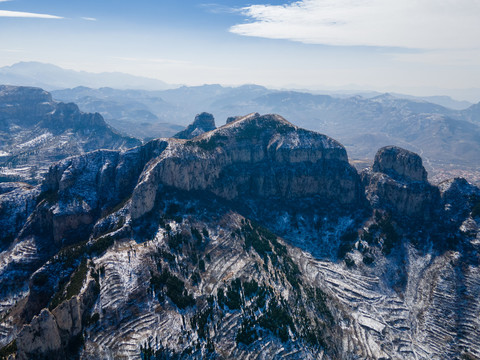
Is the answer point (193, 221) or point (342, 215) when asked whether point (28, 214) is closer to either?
point (193, 221)

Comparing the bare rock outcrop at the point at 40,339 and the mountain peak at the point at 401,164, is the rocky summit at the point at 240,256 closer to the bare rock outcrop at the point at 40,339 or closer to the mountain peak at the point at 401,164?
the bare rock outcrop at the point at 40,339

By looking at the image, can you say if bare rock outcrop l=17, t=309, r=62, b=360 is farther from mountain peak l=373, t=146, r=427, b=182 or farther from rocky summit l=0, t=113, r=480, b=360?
mountain peak l=373, t=146, r=427, b=182

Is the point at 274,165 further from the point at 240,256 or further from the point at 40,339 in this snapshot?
the point at 40,339

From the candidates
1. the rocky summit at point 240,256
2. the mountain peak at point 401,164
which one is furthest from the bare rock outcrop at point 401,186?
the rocky summit at point 240,256

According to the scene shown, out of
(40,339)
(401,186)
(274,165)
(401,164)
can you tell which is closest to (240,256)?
(40,339)

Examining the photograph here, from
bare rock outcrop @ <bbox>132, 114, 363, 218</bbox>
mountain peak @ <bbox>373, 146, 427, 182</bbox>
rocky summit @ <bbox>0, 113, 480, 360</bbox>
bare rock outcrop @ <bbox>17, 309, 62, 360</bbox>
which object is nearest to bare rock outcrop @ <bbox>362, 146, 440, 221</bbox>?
mountain peak @ <bbox>373, 146, 427, 182</bbox>

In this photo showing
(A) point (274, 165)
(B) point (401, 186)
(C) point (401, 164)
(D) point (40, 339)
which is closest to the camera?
(D) point (40, 339)

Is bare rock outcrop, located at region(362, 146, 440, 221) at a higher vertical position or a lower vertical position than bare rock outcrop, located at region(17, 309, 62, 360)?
higher

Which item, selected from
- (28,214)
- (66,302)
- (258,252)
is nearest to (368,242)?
(258,252)
